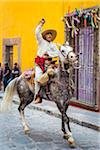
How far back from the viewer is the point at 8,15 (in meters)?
22.6

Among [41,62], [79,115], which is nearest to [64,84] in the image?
[41,62]

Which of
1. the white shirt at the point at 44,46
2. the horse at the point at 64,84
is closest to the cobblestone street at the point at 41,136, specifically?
the horse at the point at 64,84

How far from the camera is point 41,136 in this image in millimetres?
9195

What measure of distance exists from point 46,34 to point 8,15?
13863mm

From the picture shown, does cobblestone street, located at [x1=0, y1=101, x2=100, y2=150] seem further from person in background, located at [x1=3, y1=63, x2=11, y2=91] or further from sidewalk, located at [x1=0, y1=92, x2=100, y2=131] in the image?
person in background, located at [x1=3, y1=63, x2=11, y2=91]

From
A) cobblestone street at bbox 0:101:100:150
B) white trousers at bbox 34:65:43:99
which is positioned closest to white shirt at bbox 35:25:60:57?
white trousers at bbox 34:65:43:99

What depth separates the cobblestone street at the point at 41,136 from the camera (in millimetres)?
8180

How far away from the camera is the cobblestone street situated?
8180mm

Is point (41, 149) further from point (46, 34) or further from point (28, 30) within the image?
point (28, 30)

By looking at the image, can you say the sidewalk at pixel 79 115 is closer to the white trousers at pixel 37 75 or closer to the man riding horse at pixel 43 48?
the white trousers at pixel 37 75

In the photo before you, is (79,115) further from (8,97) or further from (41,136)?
(41,136)

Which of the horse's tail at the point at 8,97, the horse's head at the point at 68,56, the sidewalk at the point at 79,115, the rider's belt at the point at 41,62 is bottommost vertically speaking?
the sidewalk at the point at 79,115

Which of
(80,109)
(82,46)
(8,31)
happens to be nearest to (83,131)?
(80,109)

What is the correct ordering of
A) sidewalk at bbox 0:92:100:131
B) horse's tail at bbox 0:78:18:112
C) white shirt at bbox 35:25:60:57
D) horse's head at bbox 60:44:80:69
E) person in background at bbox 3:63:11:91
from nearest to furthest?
horse's head at bbox 60:44:80:69 → white shirt at bbox 35:25:60:57 → horse's tail at bbox 0:78:18:112 → sidewalk at bbox 0:92:100:131 → person in background at bbox 3:63:11:91
